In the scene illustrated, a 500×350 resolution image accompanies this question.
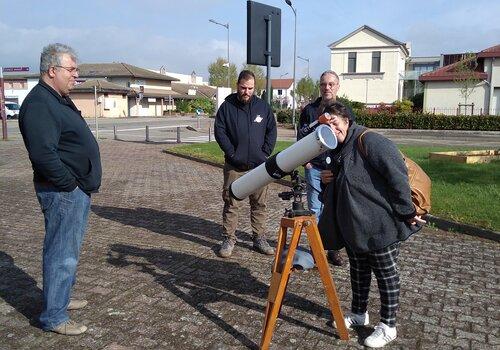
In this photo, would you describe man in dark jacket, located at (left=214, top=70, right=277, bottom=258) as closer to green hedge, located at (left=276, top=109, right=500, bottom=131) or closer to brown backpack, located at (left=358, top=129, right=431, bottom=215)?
brown backpack, located at (left=358, top=129, right=431, bottom=215)

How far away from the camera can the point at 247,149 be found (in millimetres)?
5570

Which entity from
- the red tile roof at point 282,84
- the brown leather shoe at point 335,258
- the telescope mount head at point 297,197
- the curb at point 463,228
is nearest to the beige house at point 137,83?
the red tile roof at point 282,84

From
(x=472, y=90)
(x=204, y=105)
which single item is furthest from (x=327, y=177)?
(x=204, y=105)

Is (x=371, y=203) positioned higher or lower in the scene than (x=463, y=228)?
higher

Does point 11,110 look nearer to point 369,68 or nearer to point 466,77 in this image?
point 369,68

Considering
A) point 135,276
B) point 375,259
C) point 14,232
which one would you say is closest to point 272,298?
point 375,259

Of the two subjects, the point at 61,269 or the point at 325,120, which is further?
the point at 61,269

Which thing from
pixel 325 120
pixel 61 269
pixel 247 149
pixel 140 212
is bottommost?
pixel 140 212

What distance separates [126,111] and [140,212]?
190ft

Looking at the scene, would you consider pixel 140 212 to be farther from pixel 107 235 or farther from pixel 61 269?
pixel 61 269

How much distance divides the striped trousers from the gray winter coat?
151 mm

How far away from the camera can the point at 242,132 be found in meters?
5.57

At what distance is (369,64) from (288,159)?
149 ft

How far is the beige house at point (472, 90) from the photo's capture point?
35531mm
